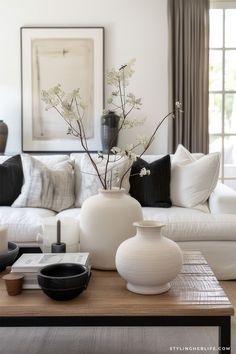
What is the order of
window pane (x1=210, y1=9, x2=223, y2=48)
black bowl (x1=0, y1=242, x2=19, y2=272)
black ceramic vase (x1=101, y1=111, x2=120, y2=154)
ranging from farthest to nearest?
window pane (x1=210, y1=9, x2=223, y2=48) < black ceramic vase (x1=101, y1=111, x2=120, y2=154) < black bowl (x1=0, y1=242, x2=19, y2=272)

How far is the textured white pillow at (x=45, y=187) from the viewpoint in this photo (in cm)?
339

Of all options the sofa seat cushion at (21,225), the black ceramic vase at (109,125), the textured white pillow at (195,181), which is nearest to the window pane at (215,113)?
the black ceramic vase at (109,125)

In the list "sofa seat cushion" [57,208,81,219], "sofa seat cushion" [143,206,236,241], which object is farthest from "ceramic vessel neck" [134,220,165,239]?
"sofa seat cushion" [57,208,81,219]

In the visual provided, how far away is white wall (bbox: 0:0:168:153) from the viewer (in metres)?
4.38

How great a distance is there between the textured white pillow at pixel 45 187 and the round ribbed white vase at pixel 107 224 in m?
1.49

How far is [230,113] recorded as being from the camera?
459cm

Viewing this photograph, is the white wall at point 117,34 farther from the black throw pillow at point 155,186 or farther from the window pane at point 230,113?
the black throw pillow at point 155,186

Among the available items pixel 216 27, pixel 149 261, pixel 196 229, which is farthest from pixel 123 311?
pixel 216 27

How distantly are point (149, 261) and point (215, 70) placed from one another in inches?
134

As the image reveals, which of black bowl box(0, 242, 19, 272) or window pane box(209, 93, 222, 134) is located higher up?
window pane box(209, 93, 222, 134)

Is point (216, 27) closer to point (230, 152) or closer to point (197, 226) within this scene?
point (230, 152)

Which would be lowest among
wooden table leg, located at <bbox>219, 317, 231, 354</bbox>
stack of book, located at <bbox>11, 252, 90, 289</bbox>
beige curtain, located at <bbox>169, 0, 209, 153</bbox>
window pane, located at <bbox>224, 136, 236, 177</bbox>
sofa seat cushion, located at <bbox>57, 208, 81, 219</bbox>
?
wooden table leg, located at <bbox>219, 317, 231, 354</bbox>

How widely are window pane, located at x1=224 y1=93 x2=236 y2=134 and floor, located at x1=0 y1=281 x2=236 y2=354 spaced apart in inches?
104

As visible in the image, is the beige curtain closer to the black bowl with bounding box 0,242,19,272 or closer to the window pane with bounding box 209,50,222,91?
the window pane with bounding box 209,50,222,91
